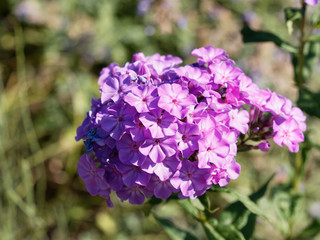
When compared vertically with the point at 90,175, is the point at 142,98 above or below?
above

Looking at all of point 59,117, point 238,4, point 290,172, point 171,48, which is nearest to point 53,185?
point 59,117

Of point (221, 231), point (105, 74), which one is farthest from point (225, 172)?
point (105, 74)

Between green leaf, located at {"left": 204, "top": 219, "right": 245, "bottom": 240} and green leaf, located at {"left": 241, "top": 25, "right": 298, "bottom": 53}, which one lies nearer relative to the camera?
green leaf, located at {"left": 204, "top": 219, "right": 245, "bottom": 240}

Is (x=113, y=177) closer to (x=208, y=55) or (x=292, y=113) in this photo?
(x=208, y=55)

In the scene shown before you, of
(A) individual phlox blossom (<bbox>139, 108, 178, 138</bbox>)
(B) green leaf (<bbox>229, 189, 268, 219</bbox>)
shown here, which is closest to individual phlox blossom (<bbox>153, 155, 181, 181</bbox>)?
(A) individual phlox blossom (<bbox>139, 108, 178, 138</bbox>)

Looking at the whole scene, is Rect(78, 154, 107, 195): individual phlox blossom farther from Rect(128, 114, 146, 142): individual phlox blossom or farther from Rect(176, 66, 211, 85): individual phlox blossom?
Rect(176, 66, 211, 85): individual phlox blossom

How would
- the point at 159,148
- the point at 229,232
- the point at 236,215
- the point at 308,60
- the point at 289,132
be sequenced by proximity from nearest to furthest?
the point at 159,148
the point at 289,132
the point at 229,232
the point at 236,215
the point at 308,60
